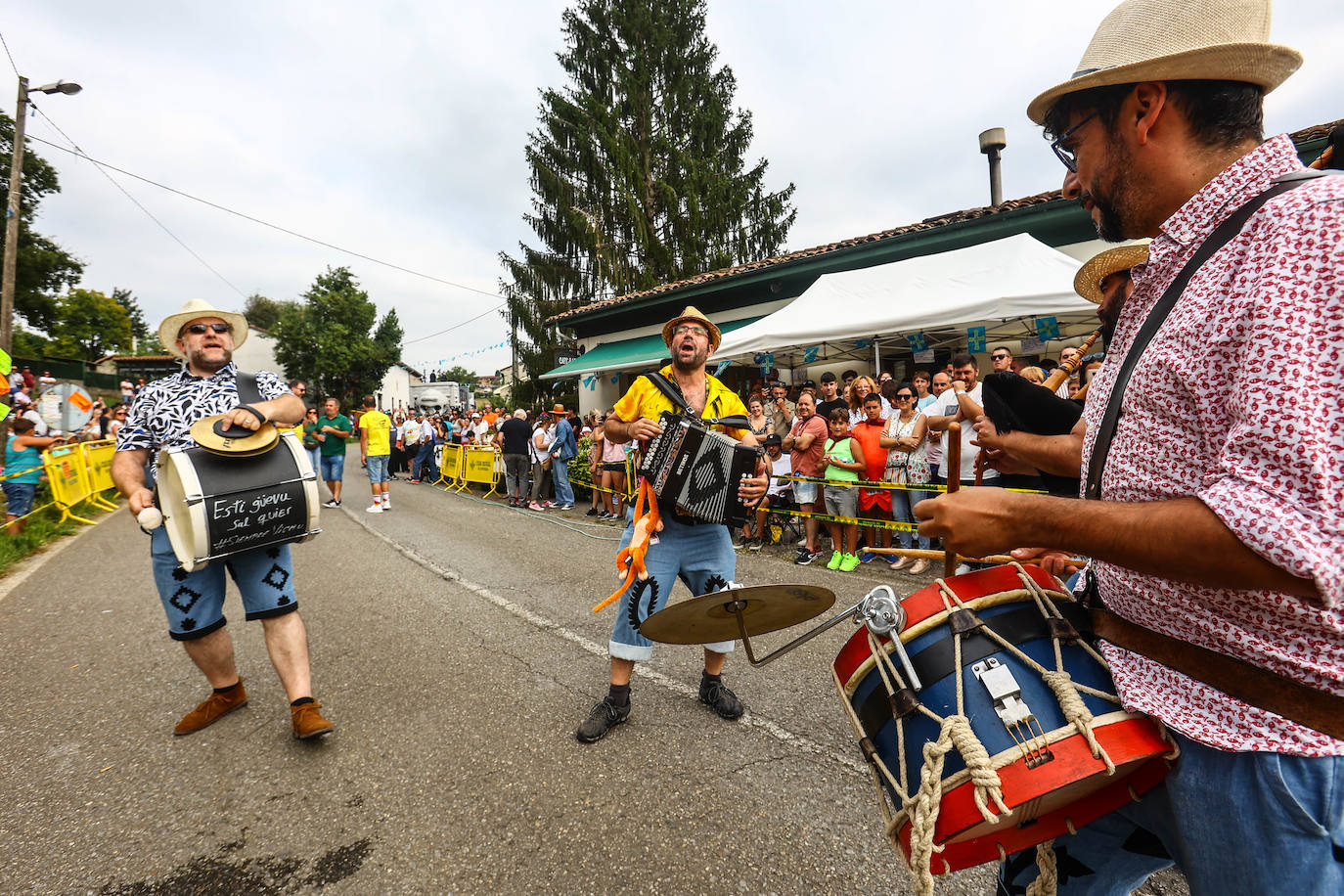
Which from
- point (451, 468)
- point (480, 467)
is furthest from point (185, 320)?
point (451, 468)

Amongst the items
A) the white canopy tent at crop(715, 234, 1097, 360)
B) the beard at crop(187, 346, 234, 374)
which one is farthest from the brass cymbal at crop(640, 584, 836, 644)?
the white canopy tent at crop(715, 234, 1097, 360)

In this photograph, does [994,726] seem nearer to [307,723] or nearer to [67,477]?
[307,723]

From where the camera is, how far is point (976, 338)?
26.0 ft

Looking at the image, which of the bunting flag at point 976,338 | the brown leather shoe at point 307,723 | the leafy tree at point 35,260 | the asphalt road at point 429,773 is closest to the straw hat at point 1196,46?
the asphalt road at point 429,773

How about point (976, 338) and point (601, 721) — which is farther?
point (976, 338)

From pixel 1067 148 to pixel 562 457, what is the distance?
10536mm

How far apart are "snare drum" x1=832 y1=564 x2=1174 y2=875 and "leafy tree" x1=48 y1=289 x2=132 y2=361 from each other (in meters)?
52.7

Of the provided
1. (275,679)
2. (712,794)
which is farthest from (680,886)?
(275,679)

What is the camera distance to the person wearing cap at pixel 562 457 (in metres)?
11.0

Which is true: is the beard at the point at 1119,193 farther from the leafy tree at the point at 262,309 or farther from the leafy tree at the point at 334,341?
the leafy tree at the point at 262,309

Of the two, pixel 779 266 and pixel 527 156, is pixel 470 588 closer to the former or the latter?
pixel 779 266

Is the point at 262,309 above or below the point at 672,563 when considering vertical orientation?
above

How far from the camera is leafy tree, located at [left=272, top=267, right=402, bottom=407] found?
4538 centimetres

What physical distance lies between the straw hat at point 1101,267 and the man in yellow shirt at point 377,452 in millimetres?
10485
